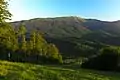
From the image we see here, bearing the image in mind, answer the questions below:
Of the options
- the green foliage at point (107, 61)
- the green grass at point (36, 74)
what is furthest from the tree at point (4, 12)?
the green foliage at point (107, 61)

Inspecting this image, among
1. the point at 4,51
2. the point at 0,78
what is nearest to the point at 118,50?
the point at 0,78

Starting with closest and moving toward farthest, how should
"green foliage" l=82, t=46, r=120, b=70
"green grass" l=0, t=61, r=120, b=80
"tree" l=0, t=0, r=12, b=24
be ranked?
1. "tree" l=0, t=0, r=12, b=24
2. "green grass" l=0, t=61, r=120, b=80
3. "green foliage" l=82, t=46, r=120, b=70

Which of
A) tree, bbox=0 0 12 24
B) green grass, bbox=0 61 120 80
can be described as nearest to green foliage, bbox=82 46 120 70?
green grass, bbox=0 61 120 80

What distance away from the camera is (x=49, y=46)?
7333 inches

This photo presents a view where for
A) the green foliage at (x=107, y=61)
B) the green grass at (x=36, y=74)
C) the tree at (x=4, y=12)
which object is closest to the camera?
the tree at (x=4, y=12)

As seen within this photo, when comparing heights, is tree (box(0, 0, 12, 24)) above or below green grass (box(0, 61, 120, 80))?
above

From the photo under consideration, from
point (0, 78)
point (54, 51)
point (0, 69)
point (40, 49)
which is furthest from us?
point (54, 51)

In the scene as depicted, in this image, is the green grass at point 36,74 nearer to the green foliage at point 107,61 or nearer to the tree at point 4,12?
the tree at point 4,12

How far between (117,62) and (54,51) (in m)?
89.6

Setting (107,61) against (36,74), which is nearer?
(36,74)

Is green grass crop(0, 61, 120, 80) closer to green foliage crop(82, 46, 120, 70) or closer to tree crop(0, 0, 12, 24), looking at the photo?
tree crop(0, 0, 12, 24)

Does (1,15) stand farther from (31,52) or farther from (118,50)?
(31,52)

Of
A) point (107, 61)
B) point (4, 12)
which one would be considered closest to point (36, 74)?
point (4, 12)

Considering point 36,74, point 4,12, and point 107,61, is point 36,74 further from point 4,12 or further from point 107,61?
point 107,61
